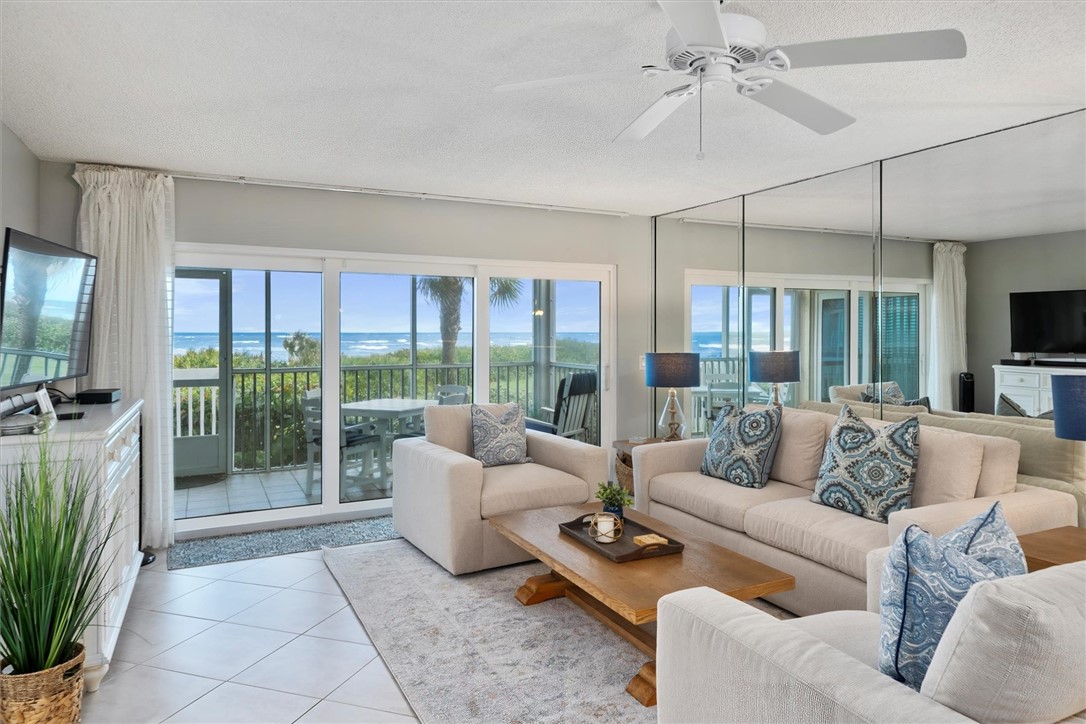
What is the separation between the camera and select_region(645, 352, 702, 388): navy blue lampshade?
17.2 feet

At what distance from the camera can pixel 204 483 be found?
15.2 feet

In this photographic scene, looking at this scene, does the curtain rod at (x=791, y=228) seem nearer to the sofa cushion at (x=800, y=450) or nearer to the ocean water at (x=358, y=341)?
the sofa cushion at (x=800, y=450)

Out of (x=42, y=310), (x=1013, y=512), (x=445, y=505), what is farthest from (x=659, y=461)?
(x=42, y=310)

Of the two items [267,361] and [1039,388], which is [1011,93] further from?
[267,361]

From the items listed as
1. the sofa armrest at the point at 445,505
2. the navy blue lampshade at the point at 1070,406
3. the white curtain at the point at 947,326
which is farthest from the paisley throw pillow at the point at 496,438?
the navy blue lampshade at the point at 1070,406

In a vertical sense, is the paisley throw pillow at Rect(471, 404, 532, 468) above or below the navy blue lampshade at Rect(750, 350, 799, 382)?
below

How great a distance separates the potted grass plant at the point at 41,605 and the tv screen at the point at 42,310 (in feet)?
2.72

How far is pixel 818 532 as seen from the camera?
3.02m

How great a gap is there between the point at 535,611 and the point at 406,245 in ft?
9.54

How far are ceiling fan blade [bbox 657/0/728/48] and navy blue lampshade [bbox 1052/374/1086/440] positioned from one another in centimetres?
195

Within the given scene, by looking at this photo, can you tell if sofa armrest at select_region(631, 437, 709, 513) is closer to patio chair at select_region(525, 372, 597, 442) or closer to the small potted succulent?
the small potted succulent

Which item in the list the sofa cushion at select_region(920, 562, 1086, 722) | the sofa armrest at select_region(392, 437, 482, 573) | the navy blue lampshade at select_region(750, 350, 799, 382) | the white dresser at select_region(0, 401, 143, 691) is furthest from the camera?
the navy blue lampshade at select_region(750, 350, 799, 382)

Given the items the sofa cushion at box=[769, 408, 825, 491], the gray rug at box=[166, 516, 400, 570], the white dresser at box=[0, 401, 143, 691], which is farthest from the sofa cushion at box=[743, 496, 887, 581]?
the white dresser at box=[0, 401, 143, 691]

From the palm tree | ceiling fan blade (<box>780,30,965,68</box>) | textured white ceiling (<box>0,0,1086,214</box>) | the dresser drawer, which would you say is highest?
textured white ceiling (<box>0,0,1086,214</box>)
